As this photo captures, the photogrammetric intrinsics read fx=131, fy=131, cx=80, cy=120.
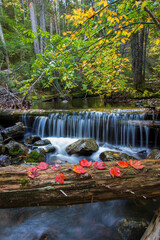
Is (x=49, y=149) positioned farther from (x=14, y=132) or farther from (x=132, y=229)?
(x=132, y=229)

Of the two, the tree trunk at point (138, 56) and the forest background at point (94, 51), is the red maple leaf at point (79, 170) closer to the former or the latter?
the forest background at point (94, 51)

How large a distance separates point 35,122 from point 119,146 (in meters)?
4.48

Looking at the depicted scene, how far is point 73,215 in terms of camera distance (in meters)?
2.56

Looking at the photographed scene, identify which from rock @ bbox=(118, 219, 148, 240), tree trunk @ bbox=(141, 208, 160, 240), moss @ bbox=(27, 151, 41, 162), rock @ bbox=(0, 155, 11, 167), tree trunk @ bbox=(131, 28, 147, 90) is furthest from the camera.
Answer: tree trunk @ bbox=(131, 28, 147, 90)

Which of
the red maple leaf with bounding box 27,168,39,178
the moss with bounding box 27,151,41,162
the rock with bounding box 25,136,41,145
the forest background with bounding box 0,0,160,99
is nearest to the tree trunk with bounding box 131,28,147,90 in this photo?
the forest background with bounding box 0,0,160,99

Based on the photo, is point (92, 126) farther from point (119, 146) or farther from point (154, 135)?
point (154, 135)

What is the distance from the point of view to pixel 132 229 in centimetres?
204

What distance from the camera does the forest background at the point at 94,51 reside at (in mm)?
2297

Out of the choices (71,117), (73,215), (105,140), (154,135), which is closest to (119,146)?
(105,140)

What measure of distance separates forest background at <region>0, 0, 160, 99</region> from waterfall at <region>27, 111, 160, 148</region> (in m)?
1.53

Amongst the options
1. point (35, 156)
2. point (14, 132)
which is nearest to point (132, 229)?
point (35, 156)

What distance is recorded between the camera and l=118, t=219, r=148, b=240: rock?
1.97 meters

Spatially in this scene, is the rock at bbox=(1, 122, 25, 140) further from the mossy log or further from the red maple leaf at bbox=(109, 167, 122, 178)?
the red maple leaf at bbox=(109, 167, 122, 178)

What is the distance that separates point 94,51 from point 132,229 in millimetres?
3398
